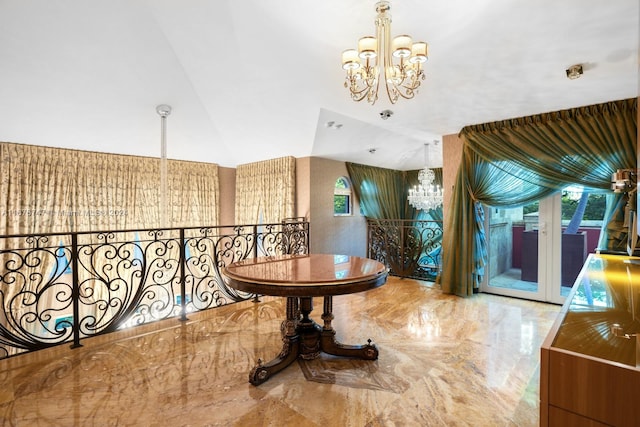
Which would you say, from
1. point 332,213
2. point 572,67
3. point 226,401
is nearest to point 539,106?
point 572,67

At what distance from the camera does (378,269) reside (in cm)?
221

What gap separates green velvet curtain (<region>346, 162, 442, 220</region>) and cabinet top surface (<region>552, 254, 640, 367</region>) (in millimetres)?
4621

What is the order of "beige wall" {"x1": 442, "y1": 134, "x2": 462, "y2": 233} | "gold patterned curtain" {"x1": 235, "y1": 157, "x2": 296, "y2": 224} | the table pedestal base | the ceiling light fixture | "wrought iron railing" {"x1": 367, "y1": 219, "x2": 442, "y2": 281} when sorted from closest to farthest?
the table pedestal base
the ceiling light fixture
"beige wall" {"x1": 442, "y1": 134, "x2": 462, "y2": 233}
"wrought iron railing" {"x1": 367, "y1": 219, "x2": 442, "y2": 281}
"gold patterned curtain" {"x1": 235, "y1": 157, "x2": 296, "y2": 224}

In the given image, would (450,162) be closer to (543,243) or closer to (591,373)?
(543,243)

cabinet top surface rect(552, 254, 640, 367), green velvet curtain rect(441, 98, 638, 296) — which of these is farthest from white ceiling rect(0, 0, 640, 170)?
cabinet top surface rect(552, 254, 640, 367)

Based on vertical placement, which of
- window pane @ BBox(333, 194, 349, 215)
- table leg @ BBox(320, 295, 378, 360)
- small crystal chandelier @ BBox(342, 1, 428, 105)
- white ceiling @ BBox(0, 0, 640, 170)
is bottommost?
table leg @ BBox(320, 295, 378, 360)

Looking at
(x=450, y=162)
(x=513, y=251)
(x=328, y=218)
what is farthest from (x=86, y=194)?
(x=513, y=251)

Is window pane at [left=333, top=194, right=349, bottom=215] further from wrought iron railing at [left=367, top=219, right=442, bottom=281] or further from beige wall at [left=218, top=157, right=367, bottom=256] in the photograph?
wrought iron railing at [left=367, top=219, right=442, bottom=281]

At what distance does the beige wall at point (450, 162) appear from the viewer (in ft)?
14.4

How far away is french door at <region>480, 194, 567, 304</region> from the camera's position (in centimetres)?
389

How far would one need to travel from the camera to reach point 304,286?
6.10 feet

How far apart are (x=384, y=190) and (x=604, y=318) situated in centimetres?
599

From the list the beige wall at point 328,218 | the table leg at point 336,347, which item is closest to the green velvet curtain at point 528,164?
the beige wall at point 328,218

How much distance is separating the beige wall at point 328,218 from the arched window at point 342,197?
0.39 feet
